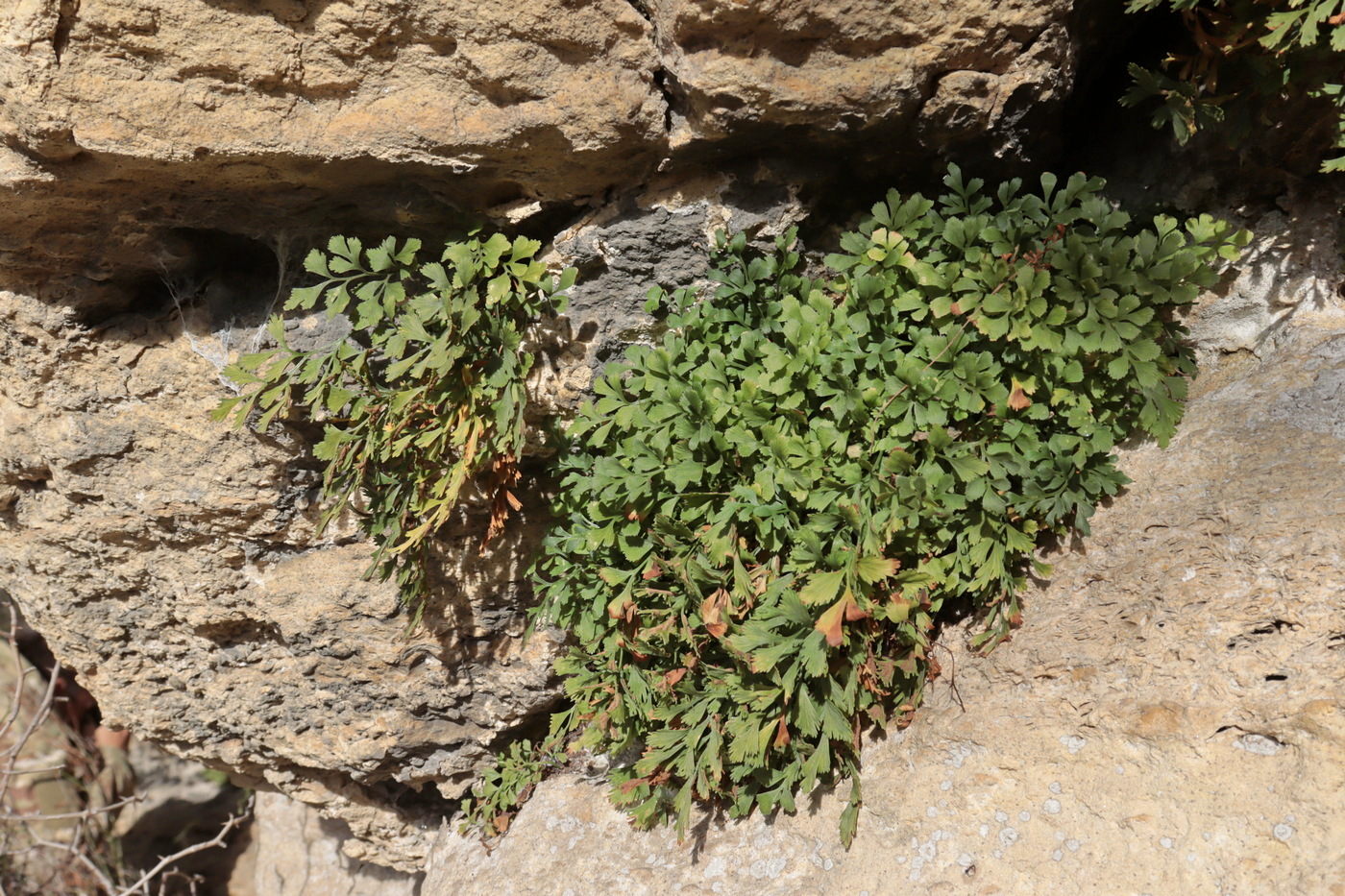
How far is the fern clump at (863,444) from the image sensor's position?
288 centimetres

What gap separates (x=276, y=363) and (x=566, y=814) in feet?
8.31

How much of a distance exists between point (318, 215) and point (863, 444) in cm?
237

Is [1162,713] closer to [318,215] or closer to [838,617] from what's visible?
[838,617]

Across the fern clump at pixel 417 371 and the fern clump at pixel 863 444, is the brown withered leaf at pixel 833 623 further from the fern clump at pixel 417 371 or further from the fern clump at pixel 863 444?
the fern clump at pixel 417 371

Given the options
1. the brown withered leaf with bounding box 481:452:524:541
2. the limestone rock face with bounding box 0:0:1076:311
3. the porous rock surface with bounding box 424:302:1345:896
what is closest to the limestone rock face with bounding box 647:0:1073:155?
the limestone rock face with bounding box 0:0:1076:311

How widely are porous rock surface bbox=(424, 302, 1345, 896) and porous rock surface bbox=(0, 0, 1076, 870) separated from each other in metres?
1.36

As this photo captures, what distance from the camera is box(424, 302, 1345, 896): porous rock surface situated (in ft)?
8.40

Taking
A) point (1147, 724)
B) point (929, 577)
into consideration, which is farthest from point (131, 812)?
point (1147, 724)

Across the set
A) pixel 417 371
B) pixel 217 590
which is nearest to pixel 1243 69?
pixel 417 371

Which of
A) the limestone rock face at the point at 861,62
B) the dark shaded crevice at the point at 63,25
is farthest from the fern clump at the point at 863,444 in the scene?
the dark shaded crevice at the point at 63,25

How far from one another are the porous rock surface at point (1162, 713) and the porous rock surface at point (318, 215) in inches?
53.7

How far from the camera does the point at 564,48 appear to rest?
9.79ft

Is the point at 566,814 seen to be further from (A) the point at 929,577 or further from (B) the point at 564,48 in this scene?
(B) the point at 564,48

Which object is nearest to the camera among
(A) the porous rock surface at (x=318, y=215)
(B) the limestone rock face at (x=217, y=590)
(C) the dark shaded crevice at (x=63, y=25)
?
(C) the dark shaded crevice at (x=63, y=25)
